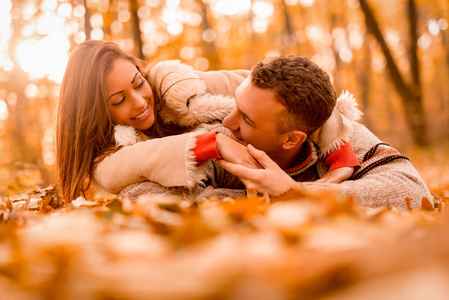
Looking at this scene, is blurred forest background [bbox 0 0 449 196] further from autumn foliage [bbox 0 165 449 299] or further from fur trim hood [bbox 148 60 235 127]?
autumn foliage [bbox 0 165 449 299]

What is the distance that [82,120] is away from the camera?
2.50 m

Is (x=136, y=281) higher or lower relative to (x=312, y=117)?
higher

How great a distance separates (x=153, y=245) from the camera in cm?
70

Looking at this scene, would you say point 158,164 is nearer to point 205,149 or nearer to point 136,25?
point 205,149

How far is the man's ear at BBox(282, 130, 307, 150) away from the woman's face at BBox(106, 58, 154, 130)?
3.28 ft

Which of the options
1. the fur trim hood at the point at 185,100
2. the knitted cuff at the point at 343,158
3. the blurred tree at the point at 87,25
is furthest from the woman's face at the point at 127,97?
the blurred tree at the point at 87,25

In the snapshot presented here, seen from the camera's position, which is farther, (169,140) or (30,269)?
(169,140)

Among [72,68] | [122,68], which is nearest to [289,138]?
[122,68]

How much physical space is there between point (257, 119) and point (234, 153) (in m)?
0.33

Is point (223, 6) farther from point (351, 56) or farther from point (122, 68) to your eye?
point (122, 68)

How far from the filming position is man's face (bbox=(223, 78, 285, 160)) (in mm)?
2219

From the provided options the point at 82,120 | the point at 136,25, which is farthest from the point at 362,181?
the point at 136,25

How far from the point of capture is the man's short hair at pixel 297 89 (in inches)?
85.6

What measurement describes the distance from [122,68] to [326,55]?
64.8 ft
